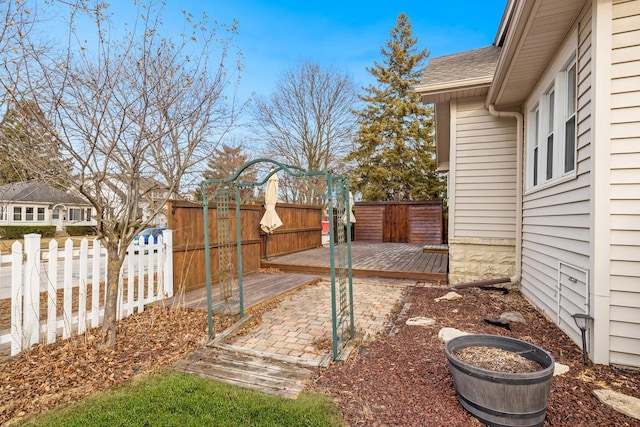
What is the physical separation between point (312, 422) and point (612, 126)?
3.23 meters

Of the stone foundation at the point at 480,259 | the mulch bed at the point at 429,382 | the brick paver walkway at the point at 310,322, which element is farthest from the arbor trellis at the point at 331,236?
the stone foundation at the point at 480,259

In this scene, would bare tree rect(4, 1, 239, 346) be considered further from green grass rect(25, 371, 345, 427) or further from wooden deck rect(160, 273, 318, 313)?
wooden deck rect(160, 273, 318, 313)

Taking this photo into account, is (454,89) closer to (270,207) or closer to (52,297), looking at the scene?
(270,207)

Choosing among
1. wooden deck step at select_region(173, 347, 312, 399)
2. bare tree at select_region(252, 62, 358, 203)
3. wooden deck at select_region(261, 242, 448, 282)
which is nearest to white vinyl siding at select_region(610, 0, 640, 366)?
wooden deck step at select_region(173, 347, 312, 399)

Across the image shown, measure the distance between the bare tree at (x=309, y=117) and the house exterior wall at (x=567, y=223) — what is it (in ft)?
48.0

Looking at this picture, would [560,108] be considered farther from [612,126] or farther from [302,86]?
[302,86]

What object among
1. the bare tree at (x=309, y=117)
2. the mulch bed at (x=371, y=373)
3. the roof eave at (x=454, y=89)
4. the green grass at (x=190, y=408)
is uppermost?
the bare tree at (x=309, y=117)

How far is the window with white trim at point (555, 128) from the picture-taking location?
11.4 feet

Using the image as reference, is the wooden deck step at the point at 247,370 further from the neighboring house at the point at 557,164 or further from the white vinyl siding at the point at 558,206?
the white vinyl siding at the point at 558,206

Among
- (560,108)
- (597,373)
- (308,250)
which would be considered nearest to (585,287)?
(597,373)

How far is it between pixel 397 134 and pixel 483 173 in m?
13.4

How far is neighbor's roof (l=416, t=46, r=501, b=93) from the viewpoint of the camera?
530 cm

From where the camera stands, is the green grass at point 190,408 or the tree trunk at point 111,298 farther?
the tree trunk at point 111,298

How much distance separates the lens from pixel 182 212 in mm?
5109
